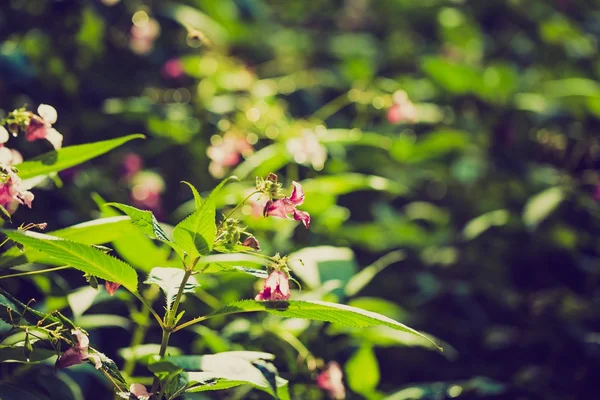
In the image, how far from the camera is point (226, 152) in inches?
73.7

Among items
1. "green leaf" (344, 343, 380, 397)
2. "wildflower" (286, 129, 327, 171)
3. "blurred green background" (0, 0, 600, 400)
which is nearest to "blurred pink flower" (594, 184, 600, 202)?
"blurred green background" (0, 0, 600, 400)

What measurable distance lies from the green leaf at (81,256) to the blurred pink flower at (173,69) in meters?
1.45

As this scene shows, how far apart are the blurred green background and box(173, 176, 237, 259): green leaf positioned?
535 mm

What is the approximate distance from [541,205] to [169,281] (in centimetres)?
141

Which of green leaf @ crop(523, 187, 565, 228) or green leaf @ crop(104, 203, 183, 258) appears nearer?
green leaf @ crop(104, 203, 183, 258)

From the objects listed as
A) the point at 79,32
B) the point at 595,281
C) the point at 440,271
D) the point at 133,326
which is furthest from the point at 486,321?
the point at 79,32

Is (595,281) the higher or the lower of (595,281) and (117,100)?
the lower

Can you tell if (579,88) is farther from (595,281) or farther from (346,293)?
(346,293)

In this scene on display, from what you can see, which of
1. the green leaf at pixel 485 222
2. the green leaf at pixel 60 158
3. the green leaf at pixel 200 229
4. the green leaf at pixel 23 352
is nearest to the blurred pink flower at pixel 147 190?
the green leaf at pixel 60 158

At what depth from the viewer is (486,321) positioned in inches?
84.2

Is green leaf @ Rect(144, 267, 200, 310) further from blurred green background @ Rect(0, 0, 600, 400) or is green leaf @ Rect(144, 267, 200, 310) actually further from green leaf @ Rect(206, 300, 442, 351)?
blurred green background @ Rect(0, 0, 600, 400)

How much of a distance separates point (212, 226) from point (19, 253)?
43 centimetres

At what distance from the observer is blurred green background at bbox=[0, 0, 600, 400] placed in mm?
1665

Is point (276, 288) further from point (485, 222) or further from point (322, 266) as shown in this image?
point (485, 222)
